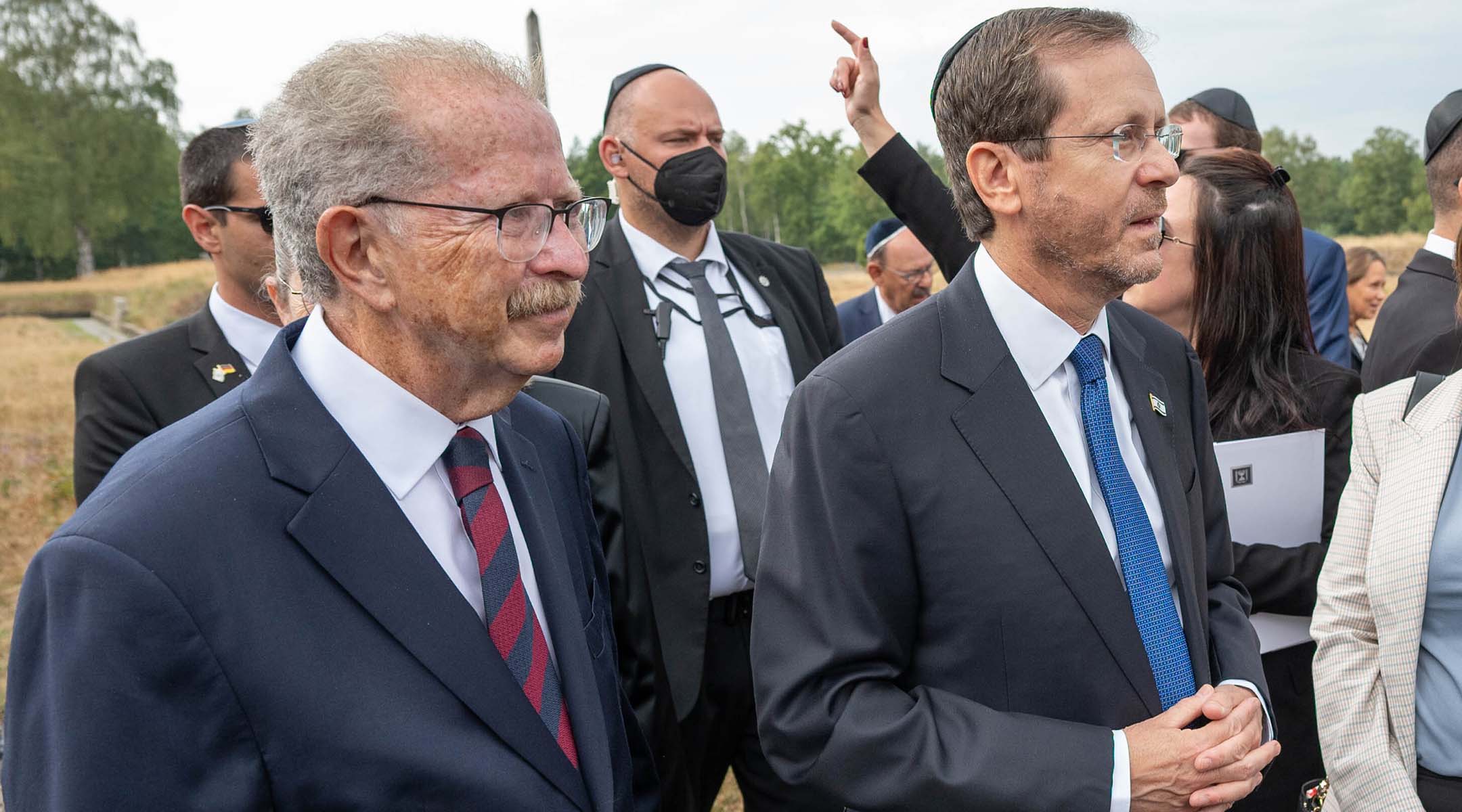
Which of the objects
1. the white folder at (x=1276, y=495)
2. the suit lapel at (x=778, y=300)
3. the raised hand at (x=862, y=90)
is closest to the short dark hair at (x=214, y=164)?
the suit lapel at (x=778, y=300)

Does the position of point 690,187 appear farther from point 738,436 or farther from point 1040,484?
point 1040,484

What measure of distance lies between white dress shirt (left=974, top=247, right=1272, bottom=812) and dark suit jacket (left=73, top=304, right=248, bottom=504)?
2.40 m

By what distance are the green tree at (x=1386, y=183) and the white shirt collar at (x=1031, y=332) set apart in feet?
192

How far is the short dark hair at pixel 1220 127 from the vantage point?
4.80 m

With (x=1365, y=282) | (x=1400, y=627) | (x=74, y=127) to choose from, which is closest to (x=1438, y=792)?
(x=1400, y=627)

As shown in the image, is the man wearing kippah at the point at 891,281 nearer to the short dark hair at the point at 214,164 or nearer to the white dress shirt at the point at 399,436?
the short dark hair at the point at 214,164

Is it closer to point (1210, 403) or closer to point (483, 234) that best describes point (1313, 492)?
point (1210, 403)

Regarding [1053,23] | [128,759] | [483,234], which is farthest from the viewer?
[1053,23]

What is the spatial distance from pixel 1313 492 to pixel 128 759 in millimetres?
2694

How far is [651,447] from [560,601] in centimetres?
164

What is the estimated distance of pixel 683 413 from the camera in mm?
3436

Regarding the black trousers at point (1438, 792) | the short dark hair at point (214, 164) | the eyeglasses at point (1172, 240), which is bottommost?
the black trousers at point (1438, 792)

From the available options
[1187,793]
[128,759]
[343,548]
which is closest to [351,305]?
[343,548]

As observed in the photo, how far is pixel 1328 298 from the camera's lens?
4527 mm
